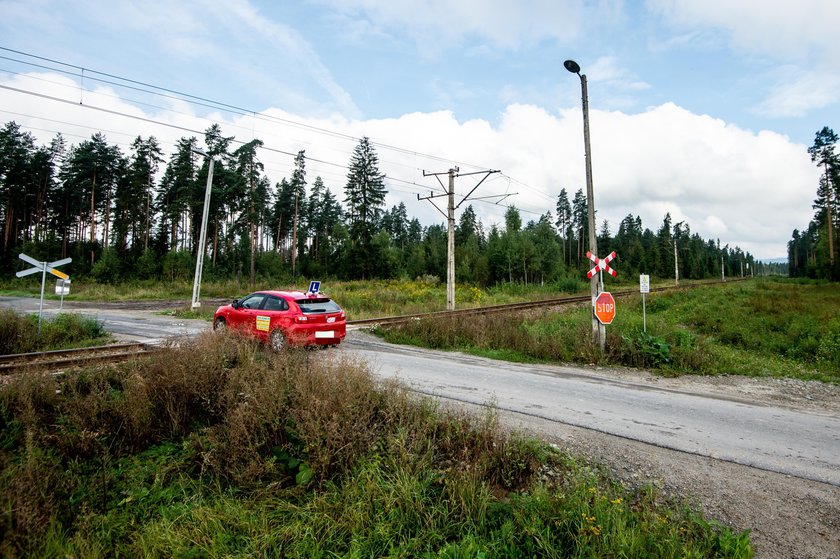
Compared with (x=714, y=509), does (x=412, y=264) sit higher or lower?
higher

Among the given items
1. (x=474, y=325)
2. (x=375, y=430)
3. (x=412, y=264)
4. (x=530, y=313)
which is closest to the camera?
(x=375, y=430)

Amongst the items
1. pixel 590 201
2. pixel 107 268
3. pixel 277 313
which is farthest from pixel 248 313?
pixel 107 268

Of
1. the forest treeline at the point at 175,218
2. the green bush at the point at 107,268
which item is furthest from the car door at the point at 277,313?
the green bush at the point at 107,268

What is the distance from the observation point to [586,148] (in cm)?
1216

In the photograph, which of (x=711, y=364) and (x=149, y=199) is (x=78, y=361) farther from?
(x=149, y=199)

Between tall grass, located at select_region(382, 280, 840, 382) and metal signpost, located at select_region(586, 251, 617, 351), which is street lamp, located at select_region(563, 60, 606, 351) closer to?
metal signpost, located at select_region(586, 251, 617, 351)

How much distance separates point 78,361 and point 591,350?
37.8 ft

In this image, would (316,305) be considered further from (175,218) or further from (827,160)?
(827,160)

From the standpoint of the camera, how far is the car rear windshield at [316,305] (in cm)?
1039

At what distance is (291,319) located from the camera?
10.1 metres

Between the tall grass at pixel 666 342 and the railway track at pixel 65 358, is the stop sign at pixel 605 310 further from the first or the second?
the railway track at pixel 65 358

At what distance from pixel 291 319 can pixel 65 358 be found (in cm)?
464

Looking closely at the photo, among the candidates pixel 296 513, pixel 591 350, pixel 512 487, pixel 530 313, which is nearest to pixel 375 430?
pixel 296 513

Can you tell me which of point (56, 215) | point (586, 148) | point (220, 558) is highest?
point (56, 215)
